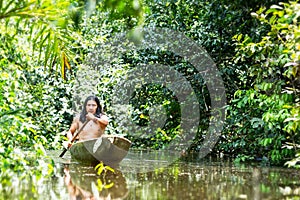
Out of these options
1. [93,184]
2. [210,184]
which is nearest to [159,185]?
[210,184]

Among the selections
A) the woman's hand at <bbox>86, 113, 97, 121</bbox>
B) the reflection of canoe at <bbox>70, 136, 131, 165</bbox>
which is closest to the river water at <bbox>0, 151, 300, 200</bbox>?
the reflection of canoe at <bbox>70, 136, 131, 165</bbox>

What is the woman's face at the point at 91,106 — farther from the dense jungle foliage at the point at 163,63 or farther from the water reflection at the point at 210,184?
the water reflection at the point at 210,184

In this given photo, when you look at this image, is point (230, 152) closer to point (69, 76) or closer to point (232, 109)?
point (232, 109)

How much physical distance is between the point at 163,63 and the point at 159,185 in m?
5.27

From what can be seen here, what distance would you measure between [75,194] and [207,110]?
5.64m

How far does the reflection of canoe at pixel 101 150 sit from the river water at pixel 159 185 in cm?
26

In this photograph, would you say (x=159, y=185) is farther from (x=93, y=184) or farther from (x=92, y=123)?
(x=92, y=123)

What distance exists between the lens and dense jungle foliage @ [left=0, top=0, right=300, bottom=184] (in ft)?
13.2

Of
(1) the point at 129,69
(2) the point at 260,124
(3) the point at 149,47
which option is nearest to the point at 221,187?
(2) the point at 260,124

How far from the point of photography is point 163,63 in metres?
9.44

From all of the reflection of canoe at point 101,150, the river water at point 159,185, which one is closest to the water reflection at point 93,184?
the river water at point 159,185

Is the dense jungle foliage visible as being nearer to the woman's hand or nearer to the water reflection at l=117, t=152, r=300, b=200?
the water reflection at l=117, t=152, r=300, b=200

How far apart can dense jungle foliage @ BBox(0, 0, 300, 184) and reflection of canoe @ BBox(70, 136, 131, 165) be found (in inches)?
20.1

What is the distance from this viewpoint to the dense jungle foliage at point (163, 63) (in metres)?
4.01
